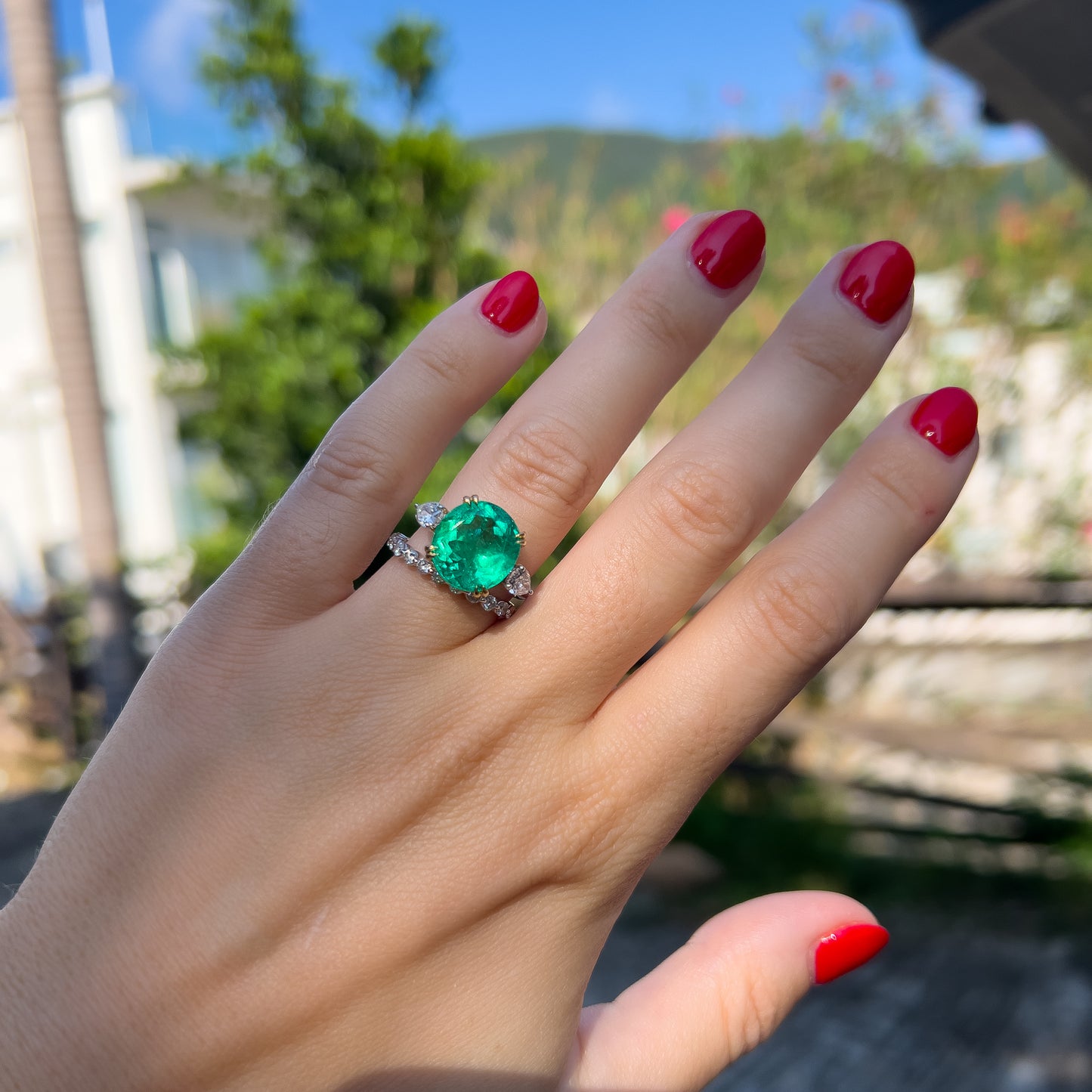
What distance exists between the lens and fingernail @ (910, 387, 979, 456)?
1.14 meters

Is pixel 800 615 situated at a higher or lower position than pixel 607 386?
lower

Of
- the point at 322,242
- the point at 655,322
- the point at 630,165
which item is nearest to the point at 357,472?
the point at 655,322

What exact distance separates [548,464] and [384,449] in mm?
198

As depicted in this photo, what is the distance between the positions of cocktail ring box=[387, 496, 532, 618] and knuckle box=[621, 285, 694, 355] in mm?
277

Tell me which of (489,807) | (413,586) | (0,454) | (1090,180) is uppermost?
(1090,180)

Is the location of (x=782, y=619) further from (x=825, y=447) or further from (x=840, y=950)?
(x=825, y=447)

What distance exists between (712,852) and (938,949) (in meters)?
1.18

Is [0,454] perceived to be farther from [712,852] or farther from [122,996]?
[122,996]

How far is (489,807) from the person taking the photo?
1.10 m

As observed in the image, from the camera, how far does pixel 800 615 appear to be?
112 centimetres

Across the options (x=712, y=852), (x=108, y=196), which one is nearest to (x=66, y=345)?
(x=712, y=852)

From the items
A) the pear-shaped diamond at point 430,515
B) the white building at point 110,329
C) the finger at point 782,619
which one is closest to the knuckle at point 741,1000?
the finger at point 782,619

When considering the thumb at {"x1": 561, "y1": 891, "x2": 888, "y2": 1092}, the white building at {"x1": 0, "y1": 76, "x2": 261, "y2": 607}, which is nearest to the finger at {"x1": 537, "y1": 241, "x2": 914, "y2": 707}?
the thumb at {"x1": 561, "y1": 891, "x2": 888, "y2": 1092}

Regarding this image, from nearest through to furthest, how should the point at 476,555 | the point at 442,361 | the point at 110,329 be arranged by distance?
the point at 476,555 → the point at 442,361 → the point at 110,329
